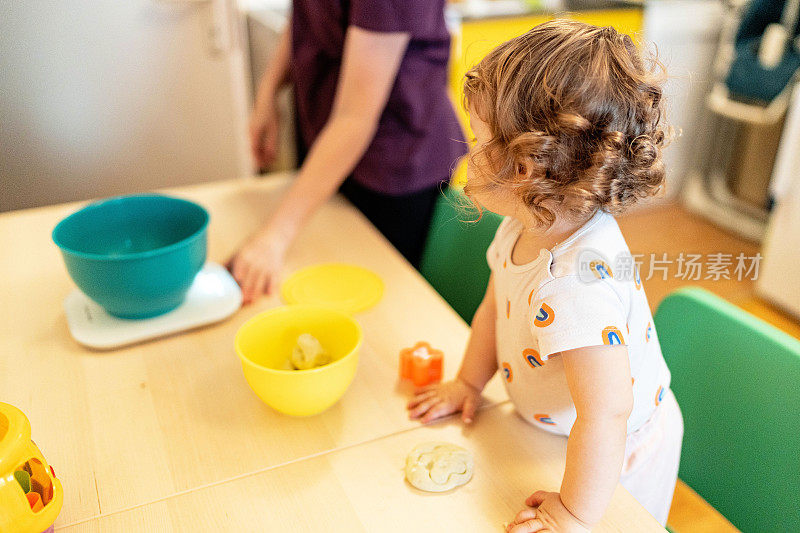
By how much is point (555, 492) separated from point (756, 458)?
31 centimetres

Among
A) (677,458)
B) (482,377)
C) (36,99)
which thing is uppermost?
(36,99)

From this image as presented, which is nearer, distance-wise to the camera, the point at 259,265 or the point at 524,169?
the point at 524,169

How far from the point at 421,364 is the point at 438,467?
151mm

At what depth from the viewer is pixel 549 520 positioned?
59cm

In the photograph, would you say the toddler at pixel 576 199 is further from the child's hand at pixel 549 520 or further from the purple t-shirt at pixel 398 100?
the purple t-shirt at pixel 398 100

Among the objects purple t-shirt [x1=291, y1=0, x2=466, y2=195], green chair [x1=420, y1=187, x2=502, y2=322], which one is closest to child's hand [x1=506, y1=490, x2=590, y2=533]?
green chair [x1=420, y1=187, x2=502, y2=322]

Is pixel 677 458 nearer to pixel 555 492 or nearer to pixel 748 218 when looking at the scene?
pixel 555 492

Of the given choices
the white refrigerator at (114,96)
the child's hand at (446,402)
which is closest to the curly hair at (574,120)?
the child's hand at (446,402)

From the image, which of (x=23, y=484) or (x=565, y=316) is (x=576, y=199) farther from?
(x=23, y=484)

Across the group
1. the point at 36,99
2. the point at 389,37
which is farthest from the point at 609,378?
the point at 36,99

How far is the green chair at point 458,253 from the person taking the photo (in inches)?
42.4

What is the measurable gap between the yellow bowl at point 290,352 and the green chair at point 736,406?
0.44 meters

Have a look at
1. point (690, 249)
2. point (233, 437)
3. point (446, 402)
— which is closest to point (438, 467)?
point (446, 402)

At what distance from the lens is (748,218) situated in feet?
8.49
